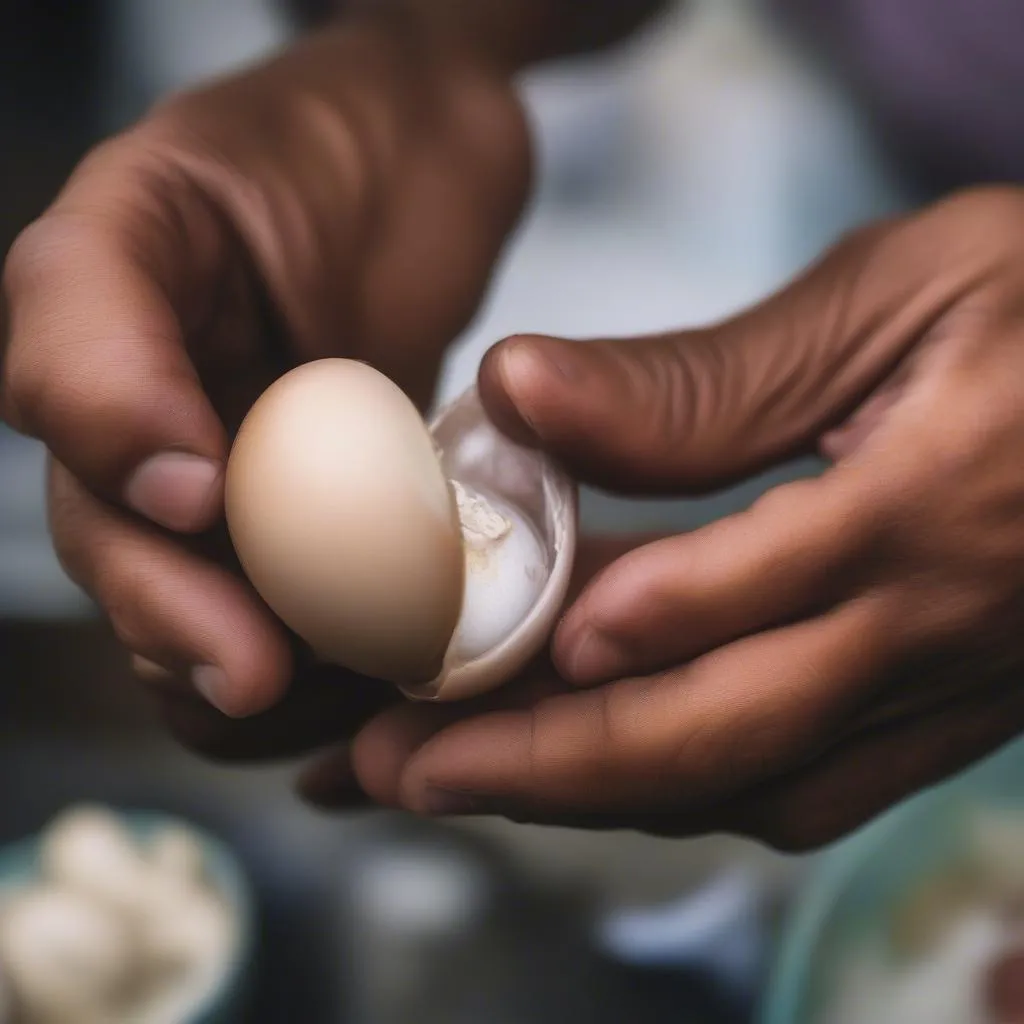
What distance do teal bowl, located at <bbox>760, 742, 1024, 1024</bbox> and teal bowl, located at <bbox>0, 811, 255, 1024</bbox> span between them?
238mm

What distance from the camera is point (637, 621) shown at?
0.30 metres

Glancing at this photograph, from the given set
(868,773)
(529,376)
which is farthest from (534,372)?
(868,773)

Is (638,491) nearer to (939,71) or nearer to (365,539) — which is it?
(365,539)

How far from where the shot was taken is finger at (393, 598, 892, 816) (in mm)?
313

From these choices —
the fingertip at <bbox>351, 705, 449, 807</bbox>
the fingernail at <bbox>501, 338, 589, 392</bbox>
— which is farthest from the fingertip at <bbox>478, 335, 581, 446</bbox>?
the fingertip at <bbox>351, 705, 449, 807</bbox>

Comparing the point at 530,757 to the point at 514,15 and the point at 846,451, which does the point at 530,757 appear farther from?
the point at 514,15

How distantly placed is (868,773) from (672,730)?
4.9 inches

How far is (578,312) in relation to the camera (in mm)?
556

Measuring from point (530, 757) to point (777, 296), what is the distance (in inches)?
7.5

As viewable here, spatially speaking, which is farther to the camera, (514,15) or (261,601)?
(514,15)

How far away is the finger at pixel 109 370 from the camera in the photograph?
29 cm

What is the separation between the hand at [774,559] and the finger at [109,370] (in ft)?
0.29

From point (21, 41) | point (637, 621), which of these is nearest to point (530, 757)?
point (637, 621)

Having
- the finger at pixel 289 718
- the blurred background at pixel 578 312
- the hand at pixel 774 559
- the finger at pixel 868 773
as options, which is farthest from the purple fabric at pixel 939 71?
the finger at pixel 289 718
